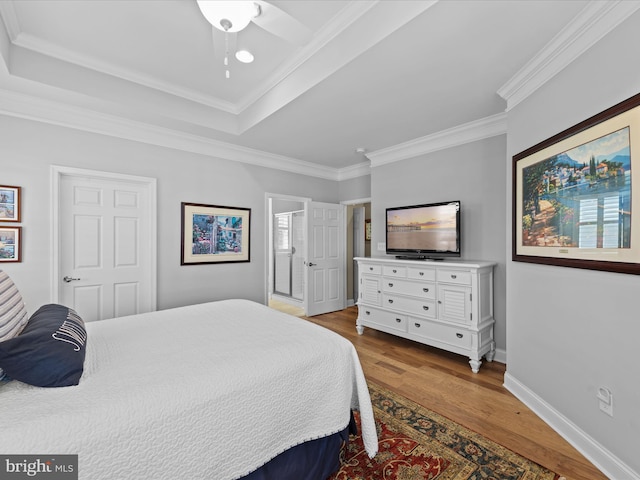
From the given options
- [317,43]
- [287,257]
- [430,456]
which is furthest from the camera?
[287,257]

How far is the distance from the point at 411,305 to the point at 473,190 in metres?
1.51

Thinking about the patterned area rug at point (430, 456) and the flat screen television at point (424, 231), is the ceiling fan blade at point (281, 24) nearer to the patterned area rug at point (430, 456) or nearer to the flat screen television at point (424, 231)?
the patterned area rug at point (430, 456)

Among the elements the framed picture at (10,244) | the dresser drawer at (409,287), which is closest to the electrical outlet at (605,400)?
the dresser drawer at (409,287)

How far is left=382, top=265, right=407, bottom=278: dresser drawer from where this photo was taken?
3.55 metres

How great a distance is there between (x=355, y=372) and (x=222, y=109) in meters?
3.13

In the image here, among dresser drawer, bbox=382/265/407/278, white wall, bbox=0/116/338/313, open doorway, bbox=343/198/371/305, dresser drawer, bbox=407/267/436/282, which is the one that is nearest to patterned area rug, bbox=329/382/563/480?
dresser drawer, bbox=407/267/436/282

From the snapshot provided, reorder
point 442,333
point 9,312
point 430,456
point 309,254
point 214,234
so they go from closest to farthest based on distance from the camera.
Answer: point 9,312 → point 430,456 → point 442,333 → point 214,234 → point 309,254

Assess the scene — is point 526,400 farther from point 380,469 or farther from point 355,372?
point 355,372

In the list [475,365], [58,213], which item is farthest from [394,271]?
[58,213]

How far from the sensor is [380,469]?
5.47 ft

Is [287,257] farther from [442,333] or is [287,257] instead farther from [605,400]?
[605,400]

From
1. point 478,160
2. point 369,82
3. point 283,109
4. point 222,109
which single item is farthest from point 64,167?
point 478,160

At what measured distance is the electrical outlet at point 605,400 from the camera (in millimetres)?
1604

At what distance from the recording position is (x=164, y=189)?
3523mm
